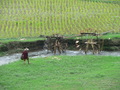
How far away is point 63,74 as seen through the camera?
47.2ft

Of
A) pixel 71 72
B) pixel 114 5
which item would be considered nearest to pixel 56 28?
pixel 114 5

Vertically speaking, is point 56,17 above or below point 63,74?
above

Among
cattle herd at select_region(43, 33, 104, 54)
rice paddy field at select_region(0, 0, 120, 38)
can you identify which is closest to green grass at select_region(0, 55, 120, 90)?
cattle herd at select_region(43, 33, 104, 54)

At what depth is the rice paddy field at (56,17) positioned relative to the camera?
26938mm

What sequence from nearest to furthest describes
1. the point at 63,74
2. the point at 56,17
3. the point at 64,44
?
the point at 63,74, the point at 64,44, the point at 56,17

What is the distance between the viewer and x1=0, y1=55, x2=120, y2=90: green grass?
39.6 ft

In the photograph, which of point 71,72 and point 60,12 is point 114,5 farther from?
point 71,72

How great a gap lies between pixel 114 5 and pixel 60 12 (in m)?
7.07

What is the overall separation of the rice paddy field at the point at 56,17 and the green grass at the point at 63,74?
7400 mm

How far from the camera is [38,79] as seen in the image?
13.4 meters

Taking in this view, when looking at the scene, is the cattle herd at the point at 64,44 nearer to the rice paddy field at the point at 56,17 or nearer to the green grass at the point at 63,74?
the rice paddy field at the point at 56,17

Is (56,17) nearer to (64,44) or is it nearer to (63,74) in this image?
(64,44)

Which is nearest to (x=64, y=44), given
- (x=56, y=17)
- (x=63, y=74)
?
(x=63, y=74)

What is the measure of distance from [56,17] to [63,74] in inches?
662
